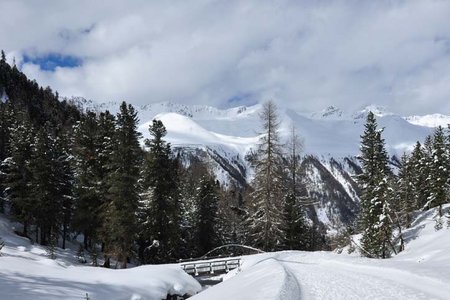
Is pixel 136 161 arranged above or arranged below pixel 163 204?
above

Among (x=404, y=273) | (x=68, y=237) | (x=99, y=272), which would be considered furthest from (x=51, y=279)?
(x=68, y=237)

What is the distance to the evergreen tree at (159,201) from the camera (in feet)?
137

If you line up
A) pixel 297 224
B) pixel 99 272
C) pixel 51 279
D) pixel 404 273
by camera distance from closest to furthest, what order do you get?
pixel 404 273 < pixel 51 279 < pixel 99 272 < pixel 297 224

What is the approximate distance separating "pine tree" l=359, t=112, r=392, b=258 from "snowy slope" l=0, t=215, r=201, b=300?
63.0ft

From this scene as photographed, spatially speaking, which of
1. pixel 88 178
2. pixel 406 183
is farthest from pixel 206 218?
pixel 406 183

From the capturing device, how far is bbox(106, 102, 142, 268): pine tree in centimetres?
3912

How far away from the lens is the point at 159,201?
4175cm

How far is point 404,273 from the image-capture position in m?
18.4

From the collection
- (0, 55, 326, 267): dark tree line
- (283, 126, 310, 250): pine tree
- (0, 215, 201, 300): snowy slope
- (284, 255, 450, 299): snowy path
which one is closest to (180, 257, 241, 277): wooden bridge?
(0, 215, 201, 300): snowy slope

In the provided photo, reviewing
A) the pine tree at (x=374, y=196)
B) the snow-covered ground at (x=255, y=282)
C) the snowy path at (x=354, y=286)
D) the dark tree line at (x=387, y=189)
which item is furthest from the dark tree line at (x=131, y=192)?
the snowy path at (x=354, y=286)

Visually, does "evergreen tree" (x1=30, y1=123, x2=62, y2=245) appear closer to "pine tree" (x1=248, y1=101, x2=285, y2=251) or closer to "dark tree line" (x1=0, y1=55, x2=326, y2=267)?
"dark tree line" (x1=0, y1=55, x2=326, y2=267)

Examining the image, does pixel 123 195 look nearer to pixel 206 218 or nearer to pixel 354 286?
pixel 206 218

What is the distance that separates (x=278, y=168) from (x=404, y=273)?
24.6 meters

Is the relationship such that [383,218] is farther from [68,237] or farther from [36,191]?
[68,237]
